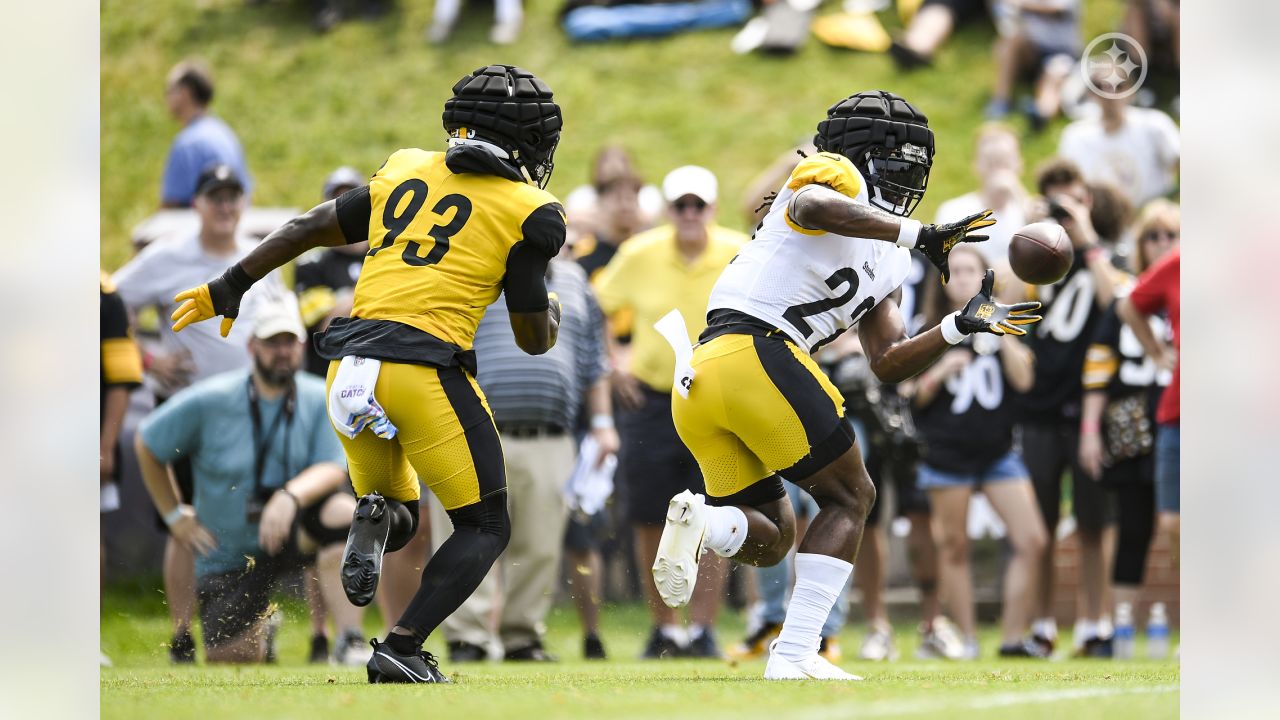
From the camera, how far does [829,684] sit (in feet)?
17.4

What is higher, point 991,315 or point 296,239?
point 296,239

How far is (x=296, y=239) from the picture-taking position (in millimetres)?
5703

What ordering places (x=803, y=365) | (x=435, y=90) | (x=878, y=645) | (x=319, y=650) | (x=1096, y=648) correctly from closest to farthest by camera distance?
(x=803, y=365) → (x=319, y=650) → (x=878, y=645) → (x=1096, y=648) → (x=435, y=90)

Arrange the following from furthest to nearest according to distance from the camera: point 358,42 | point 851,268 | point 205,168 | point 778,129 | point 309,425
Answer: point 358,42, point 778,129, point 205,168, point 309,425, point 851,268

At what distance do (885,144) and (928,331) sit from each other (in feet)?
2.25

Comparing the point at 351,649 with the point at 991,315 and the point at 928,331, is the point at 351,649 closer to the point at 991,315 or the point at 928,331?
the point at 928,331

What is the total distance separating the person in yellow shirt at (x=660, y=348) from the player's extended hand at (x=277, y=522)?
6.38ft

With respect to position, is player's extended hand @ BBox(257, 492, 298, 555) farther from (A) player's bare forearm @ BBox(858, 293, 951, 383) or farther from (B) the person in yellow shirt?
(A) player's bare forearm @ BBox(858, 293, 951, 383)

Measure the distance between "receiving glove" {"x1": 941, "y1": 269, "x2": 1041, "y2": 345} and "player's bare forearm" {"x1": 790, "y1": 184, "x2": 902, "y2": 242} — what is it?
16.1 inches

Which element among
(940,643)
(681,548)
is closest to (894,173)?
(681,548)
